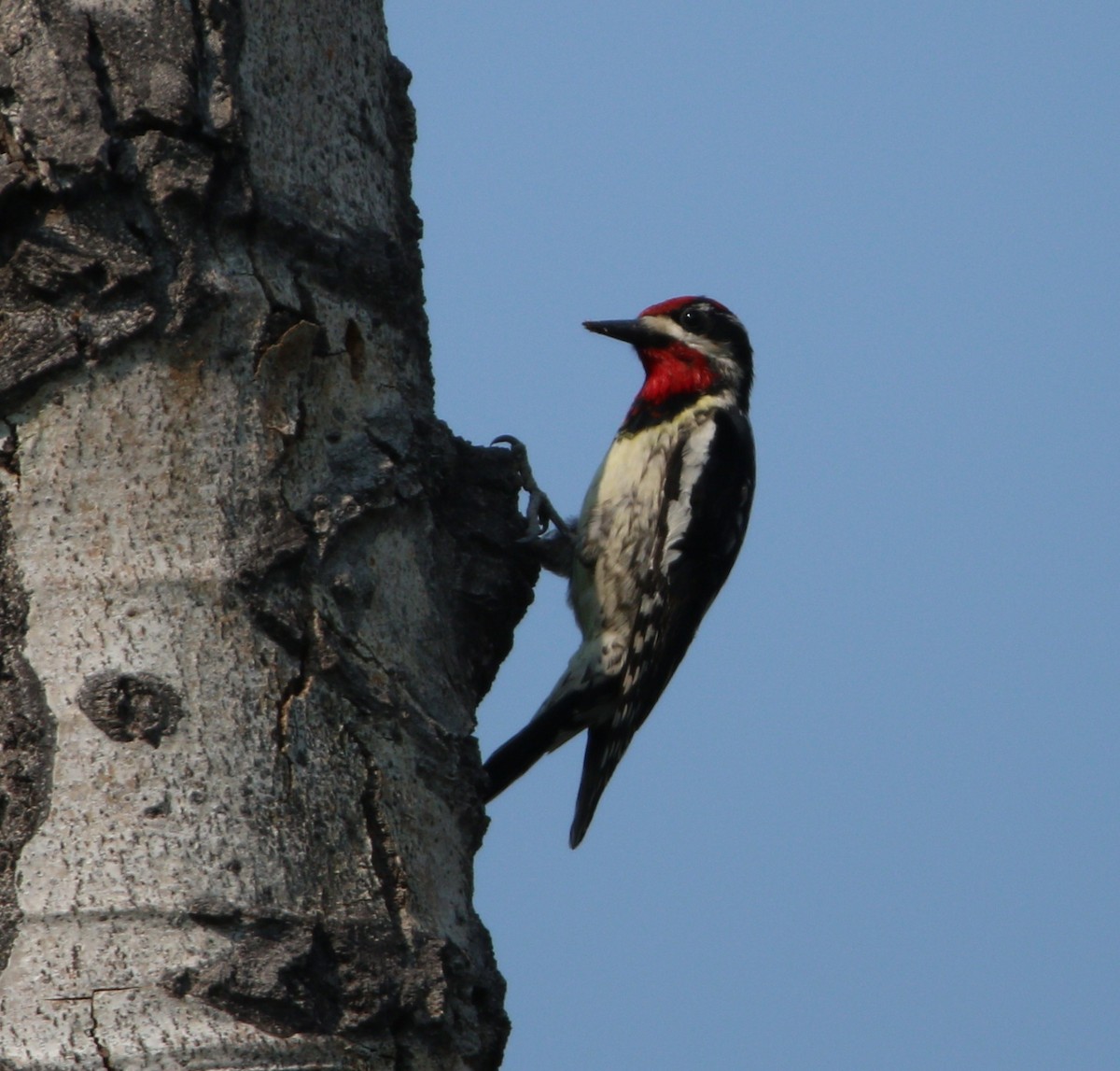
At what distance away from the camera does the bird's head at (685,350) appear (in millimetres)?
4660

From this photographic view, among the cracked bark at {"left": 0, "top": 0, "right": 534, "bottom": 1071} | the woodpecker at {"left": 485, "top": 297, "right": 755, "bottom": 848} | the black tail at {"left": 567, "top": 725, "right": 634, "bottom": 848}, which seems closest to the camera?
the cracked bark at {"left": 0, "top": 0, "right": 534, "bottom": 1071}

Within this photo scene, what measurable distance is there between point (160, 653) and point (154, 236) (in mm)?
594

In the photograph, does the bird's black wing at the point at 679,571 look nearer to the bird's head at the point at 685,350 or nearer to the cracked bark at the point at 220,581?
the bird's head at the point at 685,350

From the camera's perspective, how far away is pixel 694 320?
189 inches

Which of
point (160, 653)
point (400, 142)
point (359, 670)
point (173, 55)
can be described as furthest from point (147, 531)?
point (400, 142)

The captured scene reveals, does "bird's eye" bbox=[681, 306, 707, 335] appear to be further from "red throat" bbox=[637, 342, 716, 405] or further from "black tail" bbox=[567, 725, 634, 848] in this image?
"black tail" bbox=[567, 725, 634, 848]

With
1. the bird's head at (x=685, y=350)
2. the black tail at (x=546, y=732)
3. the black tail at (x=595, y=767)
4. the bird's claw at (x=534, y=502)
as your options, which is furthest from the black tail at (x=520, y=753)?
the bird's head at (x=685, y=350)

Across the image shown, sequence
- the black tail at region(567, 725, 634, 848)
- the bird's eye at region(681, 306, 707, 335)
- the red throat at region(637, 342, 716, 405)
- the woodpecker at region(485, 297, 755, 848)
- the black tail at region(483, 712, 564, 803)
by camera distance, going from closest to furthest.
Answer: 1. the black tail at region(483, 712, 564, 803)
2. the black tail at region(567, 725, 634, 848)
3. the woodpecker at region(485, 297, 755, 848)
4. the red throat at region(637, 342, 716, 405)
5. the bird's eye at region(681, 306, 707, 335)

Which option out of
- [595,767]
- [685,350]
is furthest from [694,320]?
[595,767]

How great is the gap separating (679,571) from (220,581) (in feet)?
7.97

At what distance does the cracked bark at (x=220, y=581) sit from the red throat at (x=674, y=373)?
2191 millimetres

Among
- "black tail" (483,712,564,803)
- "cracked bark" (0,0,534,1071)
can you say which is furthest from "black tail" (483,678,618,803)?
"cracked bark" (0,0,534,1071)

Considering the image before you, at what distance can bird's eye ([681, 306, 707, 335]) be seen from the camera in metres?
4.80

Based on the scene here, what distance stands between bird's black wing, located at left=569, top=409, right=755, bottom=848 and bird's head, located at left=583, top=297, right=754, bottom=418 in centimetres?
19
